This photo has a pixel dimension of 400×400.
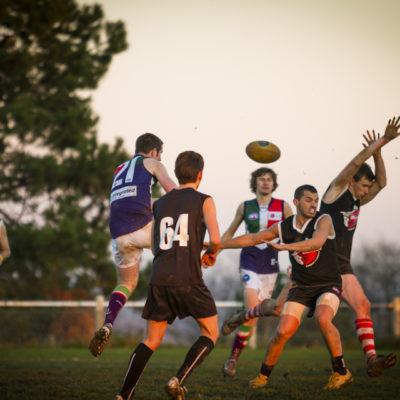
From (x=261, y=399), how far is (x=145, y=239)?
6.51 ft

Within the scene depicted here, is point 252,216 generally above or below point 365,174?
below

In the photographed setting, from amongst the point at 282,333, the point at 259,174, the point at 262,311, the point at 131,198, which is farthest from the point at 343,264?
the point at 131,198

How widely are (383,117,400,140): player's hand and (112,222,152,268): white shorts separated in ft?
8.65

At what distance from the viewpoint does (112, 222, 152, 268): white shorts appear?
5906 mm

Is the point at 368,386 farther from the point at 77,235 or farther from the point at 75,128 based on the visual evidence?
the point at 75,128

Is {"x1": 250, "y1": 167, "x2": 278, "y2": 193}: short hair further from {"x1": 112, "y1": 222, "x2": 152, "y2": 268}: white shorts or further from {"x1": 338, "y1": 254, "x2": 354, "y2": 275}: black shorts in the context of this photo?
{"x1": 112, "y1": 222, "x2": 152, "y2": 268}: white shorts

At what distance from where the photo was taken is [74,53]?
69.7ft

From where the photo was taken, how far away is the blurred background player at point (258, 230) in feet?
24.8

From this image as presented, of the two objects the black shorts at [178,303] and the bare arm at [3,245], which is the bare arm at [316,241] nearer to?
the black shorts at [178,303]

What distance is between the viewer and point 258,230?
7754 millimetres

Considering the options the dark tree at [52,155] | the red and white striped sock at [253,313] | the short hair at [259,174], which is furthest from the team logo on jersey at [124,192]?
the dark tree at [52,155]

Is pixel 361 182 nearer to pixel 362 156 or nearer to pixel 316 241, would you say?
pixel 362 156

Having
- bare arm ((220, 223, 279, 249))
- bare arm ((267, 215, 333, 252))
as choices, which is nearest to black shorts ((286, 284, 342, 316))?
bare arm ((267, 215, 333, 252))

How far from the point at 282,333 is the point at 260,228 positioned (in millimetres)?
2585
